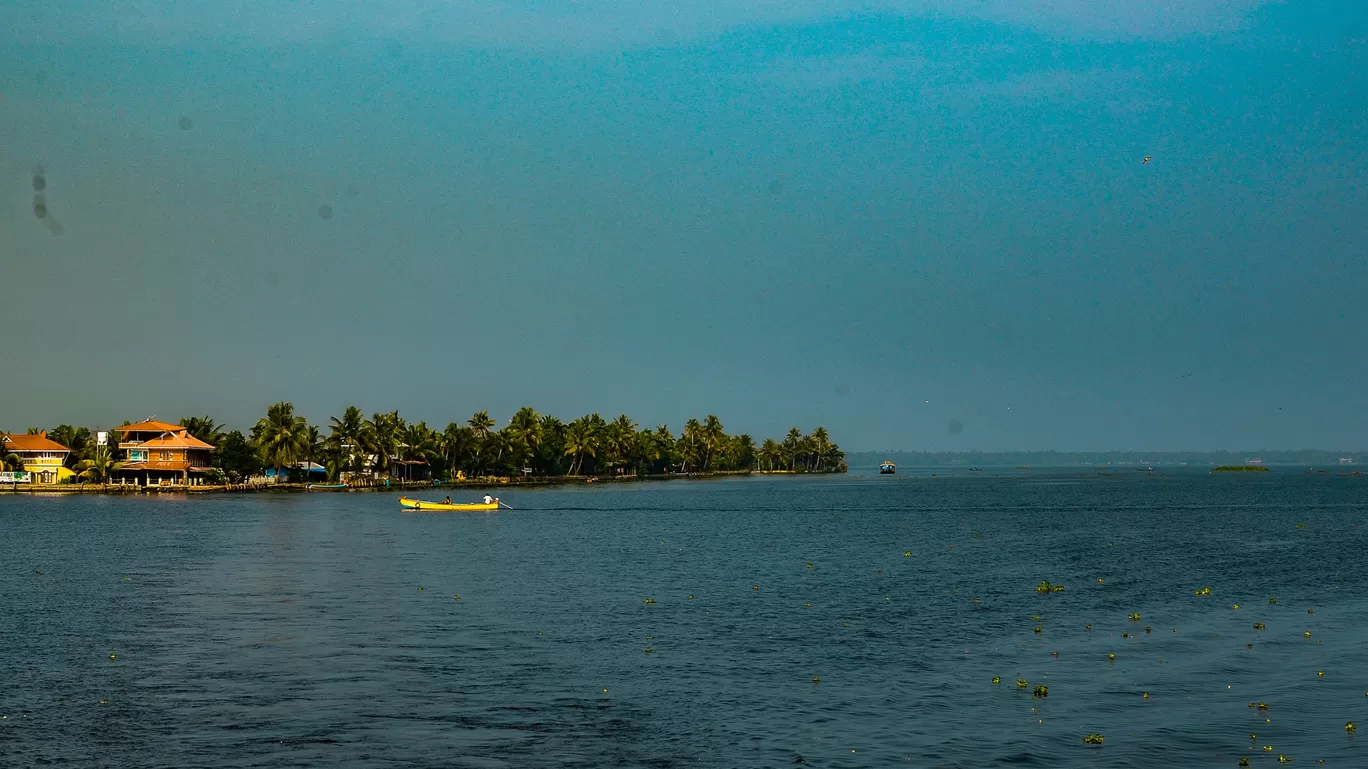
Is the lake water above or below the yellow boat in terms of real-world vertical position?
below

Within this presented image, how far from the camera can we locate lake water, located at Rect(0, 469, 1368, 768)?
1180 inches

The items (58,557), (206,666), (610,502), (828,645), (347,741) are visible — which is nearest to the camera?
(347,741)

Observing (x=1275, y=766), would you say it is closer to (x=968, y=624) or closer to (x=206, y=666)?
(x=968, y=624)

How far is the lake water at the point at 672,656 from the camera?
2998 cm

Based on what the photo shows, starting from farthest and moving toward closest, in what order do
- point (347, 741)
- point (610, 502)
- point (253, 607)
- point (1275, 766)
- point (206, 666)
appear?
1. point (610, 502)
2. point (253, 607)
3. point (206, 666)
4. point (347, 741)
5. point (1275, 766)

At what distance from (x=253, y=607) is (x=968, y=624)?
31.1m

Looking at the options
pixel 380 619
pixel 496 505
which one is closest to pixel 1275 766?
pixel 380 619

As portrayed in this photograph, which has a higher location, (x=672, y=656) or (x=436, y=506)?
(x=436, y=506)

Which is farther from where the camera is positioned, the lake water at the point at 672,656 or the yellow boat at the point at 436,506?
the yellow boat at the point at 436,506

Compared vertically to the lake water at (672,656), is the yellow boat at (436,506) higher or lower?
higher

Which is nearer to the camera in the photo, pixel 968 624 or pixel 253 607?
pixel 968 624

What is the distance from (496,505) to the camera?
16650 centimetres

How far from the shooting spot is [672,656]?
4225 cm

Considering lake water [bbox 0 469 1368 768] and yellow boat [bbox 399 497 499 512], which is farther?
yellow boat [bbox 399 497 499 512]
